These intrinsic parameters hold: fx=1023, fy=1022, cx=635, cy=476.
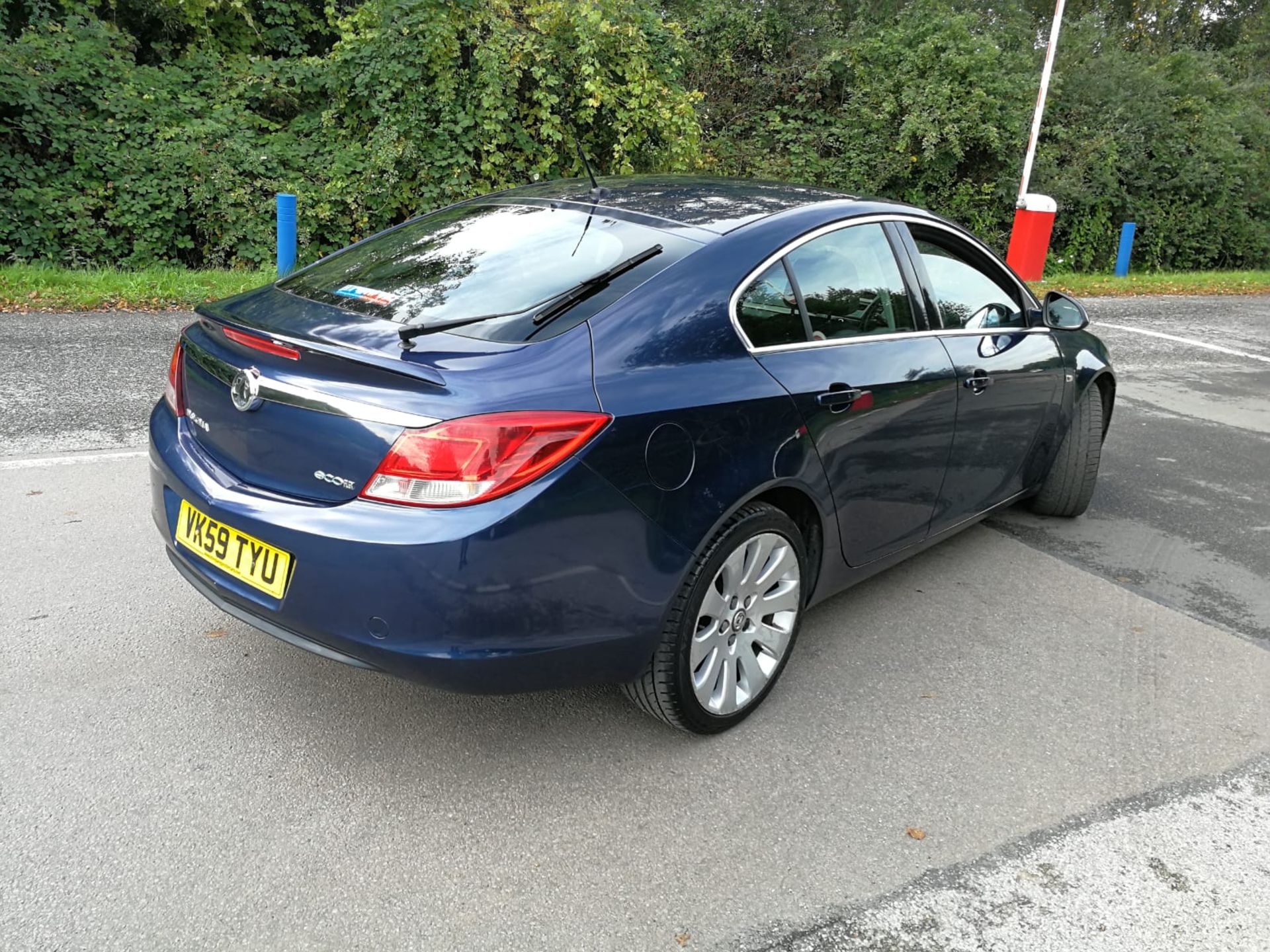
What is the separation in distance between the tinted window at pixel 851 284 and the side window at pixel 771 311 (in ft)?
0.23

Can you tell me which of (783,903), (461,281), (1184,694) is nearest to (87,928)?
(783,903)

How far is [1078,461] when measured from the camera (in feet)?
16.1

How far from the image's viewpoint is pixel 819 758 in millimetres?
2998

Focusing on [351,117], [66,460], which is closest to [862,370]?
[66,460]

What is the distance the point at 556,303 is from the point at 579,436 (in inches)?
19.2

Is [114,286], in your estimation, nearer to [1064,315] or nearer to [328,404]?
[328,404]

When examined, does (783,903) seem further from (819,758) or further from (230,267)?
(230,267)

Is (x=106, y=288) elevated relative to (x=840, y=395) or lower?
lower

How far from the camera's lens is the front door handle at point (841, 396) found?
3.17 metres

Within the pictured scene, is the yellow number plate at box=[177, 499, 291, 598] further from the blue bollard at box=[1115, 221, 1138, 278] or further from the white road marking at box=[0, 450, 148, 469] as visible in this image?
the blue bollard at box=[1115, 221, 1138, 278]


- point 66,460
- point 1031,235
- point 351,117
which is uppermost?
point 351,117

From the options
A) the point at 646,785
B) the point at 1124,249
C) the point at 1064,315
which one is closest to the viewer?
the point at 646,785

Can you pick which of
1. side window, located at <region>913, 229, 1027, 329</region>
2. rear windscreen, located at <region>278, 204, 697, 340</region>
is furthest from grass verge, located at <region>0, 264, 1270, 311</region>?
side window, located at <region>913, 229, 1027, 329</region>

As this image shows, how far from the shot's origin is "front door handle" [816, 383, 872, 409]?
3.17 metres
